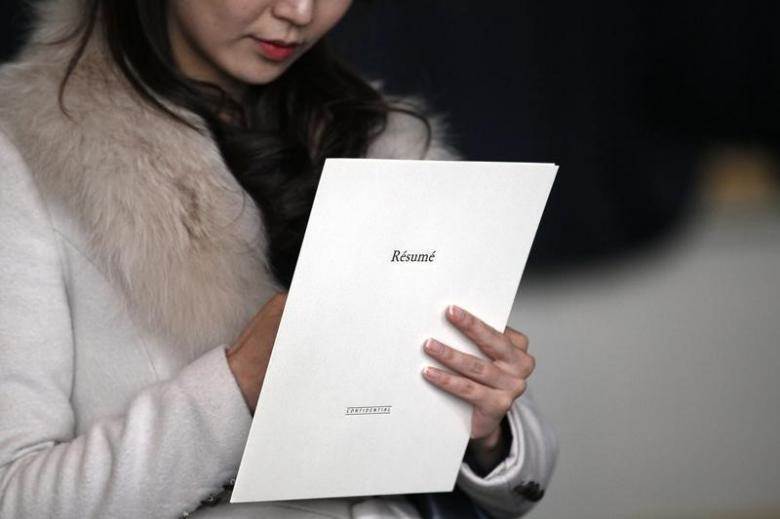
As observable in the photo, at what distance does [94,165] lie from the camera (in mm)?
1284

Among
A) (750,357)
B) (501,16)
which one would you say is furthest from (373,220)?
(750,357)

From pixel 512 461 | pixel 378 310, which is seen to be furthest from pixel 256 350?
pixel 512 461

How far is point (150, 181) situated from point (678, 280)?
181 cm

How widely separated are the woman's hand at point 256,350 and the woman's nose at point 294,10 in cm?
33

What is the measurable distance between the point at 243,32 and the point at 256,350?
37 centimetres

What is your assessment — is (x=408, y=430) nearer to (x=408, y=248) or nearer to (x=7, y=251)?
(x=408, y=248)

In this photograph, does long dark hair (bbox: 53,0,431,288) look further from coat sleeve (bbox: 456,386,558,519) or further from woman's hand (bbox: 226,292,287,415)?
coat sleeve (bbox: 456,386,558,519)

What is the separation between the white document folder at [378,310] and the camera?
1124 mm

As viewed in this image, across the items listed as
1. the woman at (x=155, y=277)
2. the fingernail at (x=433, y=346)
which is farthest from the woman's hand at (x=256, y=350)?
the fingernail at (x=433, y=346)

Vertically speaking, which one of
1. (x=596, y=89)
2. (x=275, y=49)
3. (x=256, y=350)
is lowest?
(x=596, y=89)

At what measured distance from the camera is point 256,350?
121 cm

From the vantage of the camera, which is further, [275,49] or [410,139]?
[410,139]

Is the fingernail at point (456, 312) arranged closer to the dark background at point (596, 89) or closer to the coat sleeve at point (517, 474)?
the coat sleeve at point (517, 474)

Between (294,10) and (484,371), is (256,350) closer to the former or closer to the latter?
(484,371)
